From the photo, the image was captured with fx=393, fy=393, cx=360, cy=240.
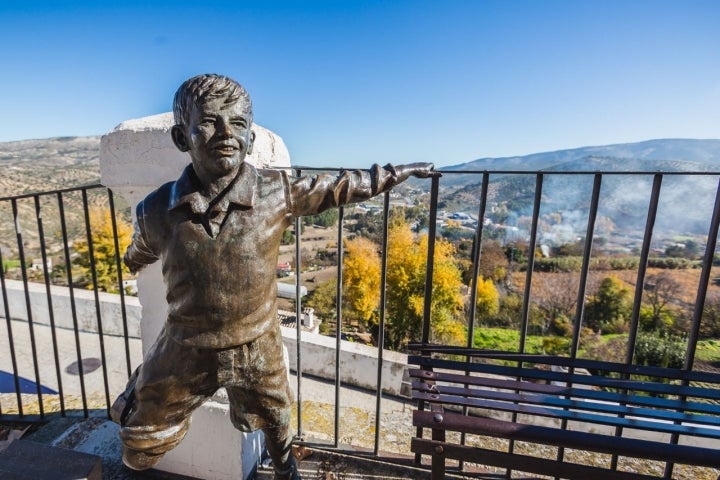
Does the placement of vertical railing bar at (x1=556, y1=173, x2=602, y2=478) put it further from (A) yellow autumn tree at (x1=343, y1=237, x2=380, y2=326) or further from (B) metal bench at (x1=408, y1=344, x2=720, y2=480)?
(A) yellow autumn tree at (x1=343, y1=237, x2=380, y2=326)

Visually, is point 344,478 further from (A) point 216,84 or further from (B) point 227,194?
(A) point 216,84

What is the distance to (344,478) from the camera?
7.34 ft

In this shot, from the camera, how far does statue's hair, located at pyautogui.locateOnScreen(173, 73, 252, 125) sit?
1325 mm

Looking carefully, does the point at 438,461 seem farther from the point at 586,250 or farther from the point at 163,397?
the point at 586,250

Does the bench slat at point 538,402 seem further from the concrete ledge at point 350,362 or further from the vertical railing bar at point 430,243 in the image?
the concrete ledge at point 350,362

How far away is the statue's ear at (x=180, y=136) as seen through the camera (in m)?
1.42

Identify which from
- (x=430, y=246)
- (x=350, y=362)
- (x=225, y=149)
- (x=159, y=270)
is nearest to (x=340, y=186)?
(x=225, y=149)

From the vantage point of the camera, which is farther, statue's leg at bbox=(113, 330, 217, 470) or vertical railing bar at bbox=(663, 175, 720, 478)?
vertical railing bar at bbox=(663, 175, 720, 478)

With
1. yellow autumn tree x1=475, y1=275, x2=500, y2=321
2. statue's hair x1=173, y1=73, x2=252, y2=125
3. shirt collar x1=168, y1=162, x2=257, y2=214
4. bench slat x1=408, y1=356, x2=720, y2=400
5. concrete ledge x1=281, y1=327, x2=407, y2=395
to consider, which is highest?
statue's hair x1=173, y1=73, x2=252, y2=125

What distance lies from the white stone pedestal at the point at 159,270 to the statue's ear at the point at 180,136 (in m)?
0.41

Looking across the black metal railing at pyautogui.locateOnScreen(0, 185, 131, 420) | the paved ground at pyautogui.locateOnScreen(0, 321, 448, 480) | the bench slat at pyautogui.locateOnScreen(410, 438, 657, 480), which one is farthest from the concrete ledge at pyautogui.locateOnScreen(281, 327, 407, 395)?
the bench slat at pyautogui.locateOnScreen(410, 438, 657, 480)

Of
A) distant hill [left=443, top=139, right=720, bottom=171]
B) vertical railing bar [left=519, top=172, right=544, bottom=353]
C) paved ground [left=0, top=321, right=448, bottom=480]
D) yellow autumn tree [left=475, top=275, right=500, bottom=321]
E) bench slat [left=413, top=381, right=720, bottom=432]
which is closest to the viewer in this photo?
bench slat [left=413, top=381, right=720, bottom=432]

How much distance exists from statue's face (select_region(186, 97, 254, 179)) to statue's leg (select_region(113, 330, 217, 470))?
0.70 meters

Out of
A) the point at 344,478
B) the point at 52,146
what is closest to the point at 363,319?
the point at 344,478
